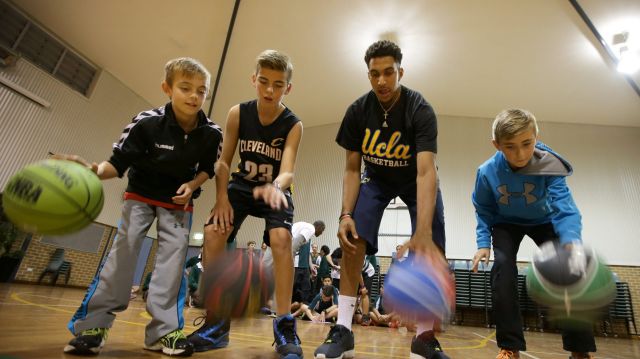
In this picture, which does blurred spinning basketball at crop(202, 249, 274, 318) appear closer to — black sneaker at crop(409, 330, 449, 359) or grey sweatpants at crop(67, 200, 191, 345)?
grey sweatpants at crop(67, 200, 191, 345)

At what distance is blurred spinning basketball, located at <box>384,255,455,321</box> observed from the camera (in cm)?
132

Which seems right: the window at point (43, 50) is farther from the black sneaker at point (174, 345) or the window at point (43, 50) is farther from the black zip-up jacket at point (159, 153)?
the black sneaker at point (174, 345)

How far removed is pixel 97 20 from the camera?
8.09 meters

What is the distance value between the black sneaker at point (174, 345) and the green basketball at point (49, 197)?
0.55m

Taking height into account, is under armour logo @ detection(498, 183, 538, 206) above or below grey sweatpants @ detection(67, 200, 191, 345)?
above

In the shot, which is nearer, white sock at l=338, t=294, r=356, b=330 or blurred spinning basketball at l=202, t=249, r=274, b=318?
blurred spinning basketball at l=202, t=249, r=274, b=318

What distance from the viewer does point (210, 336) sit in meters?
1.61

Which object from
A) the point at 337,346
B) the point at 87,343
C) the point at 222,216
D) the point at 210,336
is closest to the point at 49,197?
the point at 87,343

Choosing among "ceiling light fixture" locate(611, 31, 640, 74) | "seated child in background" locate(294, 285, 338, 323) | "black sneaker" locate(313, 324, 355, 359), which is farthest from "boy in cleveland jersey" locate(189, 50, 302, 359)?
"ceiling light fixture" locate(611, 31, 640, 74)

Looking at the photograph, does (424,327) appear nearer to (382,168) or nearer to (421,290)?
(421,290)

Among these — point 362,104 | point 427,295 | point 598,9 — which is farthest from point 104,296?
point 598,9

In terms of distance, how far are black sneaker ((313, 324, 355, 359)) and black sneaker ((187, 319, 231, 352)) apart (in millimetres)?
441

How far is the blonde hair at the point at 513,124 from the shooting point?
5.87 ft

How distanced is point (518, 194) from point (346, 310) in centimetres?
107
